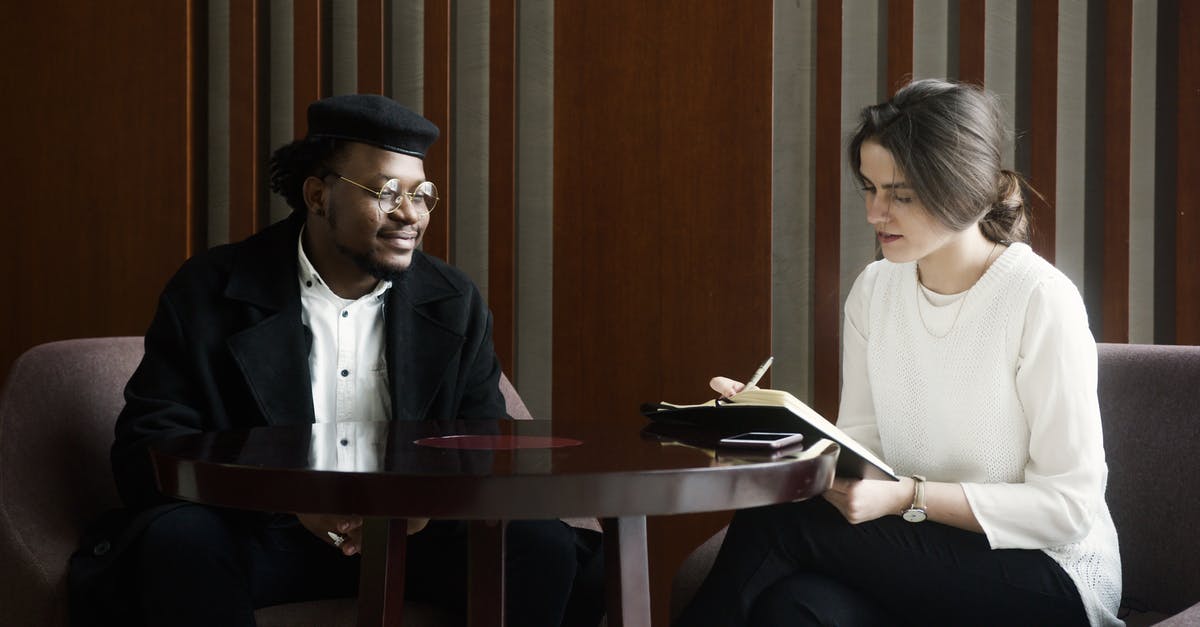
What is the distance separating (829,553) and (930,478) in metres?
0.33

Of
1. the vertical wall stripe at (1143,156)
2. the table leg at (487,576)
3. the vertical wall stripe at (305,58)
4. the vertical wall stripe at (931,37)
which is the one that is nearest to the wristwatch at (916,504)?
the table leg at (487,576)

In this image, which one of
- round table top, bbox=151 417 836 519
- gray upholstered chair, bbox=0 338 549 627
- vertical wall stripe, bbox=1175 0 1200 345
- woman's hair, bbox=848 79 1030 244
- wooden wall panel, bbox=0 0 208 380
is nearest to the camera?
round table top, bbox=151 417 836 519

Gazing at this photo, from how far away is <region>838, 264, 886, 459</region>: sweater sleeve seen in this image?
2109mm

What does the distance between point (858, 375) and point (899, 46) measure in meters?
Answer: 0.84

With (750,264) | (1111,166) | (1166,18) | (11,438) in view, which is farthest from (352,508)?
(1166,18)

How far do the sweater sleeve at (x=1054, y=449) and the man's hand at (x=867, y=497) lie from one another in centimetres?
10

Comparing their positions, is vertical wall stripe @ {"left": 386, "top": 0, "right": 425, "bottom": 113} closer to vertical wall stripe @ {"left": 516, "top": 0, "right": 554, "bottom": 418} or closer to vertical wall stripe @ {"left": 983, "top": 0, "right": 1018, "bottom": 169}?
vertical wall stripe @ {"left": 516, "top": 0, "right": 554, "bottom": 418}

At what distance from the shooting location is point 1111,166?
7.94 feet

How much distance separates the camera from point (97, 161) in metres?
2.89

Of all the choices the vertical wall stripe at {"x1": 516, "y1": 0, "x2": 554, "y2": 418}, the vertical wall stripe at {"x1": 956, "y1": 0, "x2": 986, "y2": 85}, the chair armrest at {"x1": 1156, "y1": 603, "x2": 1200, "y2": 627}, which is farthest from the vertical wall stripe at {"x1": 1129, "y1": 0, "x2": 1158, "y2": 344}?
Result: the vertical wall stripe at {"x1": 516, "y1": 0, "x2": 554, "y2": 418}

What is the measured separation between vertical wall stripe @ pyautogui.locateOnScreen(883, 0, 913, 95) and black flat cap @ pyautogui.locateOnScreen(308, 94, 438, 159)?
3.46 ft

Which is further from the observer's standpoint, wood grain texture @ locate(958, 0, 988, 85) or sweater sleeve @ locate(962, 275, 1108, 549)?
wood grain texture @ locate(958, 0, 988, 85)

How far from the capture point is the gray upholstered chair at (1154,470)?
5.92 ft

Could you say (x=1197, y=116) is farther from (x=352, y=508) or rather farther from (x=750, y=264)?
(x=352, y=508)
